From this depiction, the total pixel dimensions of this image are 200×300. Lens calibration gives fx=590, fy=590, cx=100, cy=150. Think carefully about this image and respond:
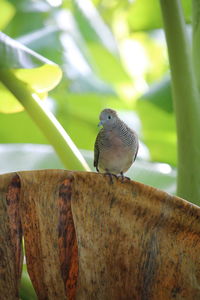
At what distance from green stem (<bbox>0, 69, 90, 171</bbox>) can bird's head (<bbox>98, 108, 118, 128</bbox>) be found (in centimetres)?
42

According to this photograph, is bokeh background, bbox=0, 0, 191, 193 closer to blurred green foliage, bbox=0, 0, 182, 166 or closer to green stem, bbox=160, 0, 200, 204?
blurred green foliage, bbox=0, 0, 182, 166

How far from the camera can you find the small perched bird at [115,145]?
6.40 feet

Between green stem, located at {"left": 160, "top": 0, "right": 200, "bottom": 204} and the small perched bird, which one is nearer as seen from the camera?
green stem, located at {"left": 160, "top": 0, "right": 200, "bottom": 204}

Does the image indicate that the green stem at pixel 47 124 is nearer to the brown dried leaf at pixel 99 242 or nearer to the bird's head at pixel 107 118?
the brown dried leaf at pixel 99 242

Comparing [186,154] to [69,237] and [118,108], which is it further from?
[118,108]

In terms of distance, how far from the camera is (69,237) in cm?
122

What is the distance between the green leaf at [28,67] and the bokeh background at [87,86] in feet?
0.51

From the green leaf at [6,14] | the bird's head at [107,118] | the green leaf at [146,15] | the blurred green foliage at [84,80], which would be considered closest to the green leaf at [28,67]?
the blurred green foliage at [84,80]

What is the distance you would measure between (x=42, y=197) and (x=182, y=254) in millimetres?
307

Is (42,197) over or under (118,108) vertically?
under

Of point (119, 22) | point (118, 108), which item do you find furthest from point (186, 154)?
point (119, 22)

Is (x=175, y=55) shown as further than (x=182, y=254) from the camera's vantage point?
Yes

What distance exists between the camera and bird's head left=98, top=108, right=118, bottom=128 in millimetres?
1957

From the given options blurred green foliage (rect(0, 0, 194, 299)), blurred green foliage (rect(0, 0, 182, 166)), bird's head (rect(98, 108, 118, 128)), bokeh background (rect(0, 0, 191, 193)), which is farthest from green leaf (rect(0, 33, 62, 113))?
blurred green foliage (rect(0, 0, 182, 166))
